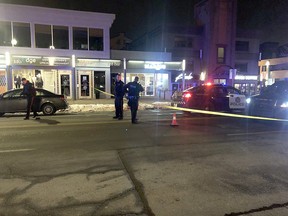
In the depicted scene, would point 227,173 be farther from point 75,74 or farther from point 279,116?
point 75,74

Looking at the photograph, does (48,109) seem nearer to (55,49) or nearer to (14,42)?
(55,49)

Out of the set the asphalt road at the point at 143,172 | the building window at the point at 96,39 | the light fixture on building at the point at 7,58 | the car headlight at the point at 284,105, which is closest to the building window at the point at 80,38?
the building window at the point at 96,39

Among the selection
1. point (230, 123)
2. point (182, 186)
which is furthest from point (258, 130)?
point (182, 186)

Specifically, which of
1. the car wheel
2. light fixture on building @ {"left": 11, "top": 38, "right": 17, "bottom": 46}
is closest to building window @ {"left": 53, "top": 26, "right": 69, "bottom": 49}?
light fixture on building @ {"left": 11, "top": 38, "right": 17, "bottom": 46}

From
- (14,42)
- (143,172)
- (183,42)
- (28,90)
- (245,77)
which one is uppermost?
(183,42)

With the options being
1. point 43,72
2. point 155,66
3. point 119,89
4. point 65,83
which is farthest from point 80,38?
point 119,89

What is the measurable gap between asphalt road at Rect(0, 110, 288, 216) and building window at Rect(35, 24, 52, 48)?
16.2 m

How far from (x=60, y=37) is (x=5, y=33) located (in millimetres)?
4226

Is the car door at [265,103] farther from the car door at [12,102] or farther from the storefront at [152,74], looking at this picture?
the storefront at [152,74]

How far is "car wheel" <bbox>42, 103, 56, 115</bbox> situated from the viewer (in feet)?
46.3

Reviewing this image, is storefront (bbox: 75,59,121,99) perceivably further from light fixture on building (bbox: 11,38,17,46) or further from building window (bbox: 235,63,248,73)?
building window (bbox: 235,63,248,73)

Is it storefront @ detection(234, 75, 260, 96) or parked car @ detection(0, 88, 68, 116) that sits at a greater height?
storefront @ detection(234, 75, 260, 96)

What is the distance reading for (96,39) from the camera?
2498 cm

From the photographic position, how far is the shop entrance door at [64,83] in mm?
24125
